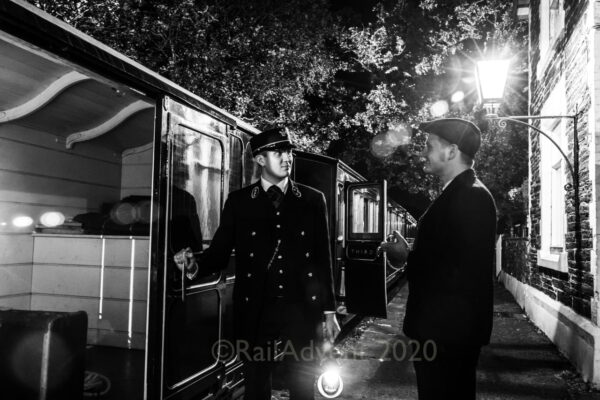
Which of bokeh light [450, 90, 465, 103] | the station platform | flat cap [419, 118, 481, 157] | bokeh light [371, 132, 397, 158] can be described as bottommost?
the station platform

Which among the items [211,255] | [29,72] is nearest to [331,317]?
[211,255]

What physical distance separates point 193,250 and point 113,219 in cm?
275

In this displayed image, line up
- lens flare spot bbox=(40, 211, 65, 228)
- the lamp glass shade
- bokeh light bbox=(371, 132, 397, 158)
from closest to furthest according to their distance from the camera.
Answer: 1. lens flare spot bbox=(40, 211, 65, 228)
2. the lamp glass shade
3. bokeh light bbox=(371, 132, 397, 158)

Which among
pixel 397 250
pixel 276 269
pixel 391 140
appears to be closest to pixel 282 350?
pixel 276 269

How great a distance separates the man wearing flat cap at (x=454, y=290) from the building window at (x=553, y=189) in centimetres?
535

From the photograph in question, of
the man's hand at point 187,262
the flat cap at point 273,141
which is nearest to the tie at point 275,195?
the flat cap at point 273,141

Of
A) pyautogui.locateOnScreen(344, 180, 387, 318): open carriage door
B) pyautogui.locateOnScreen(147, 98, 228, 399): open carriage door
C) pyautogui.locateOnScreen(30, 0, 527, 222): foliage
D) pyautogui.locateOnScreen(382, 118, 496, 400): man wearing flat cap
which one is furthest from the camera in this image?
pyautogui.locateOnScreen(30, 0, 527, 222): foliage

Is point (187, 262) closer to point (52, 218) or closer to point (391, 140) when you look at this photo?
point (52, 218)

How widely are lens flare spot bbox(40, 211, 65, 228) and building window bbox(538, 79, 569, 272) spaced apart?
699cm

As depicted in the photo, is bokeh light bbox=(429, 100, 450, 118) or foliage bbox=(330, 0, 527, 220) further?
foliage bbox=(330, 0, 527, 220)

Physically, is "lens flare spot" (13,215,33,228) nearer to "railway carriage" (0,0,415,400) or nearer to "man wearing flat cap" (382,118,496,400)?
"railway carriage" (0,0,415,400)

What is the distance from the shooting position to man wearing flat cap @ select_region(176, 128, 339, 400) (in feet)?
10.1

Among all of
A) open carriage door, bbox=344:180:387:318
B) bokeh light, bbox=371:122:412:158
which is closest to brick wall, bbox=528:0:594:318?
open carriage door, bbox=344:180:387:318

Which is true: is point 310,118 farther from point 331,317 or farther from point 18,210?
point 331,317
